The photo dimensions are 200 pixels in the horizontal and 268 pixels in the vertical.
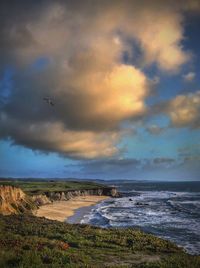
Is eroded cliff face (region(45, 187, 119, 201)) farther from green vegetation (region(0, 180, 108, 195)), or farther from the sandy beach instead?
the sandy beach

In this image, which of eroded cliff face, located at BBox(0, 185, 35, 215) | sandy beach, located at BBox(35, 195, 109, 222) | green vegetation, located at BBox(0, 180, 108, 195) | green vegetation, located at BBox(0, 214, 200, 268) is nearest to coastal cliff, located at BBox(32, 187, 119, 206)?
sandy beach, located at BBox(35, 195, 109, 222)

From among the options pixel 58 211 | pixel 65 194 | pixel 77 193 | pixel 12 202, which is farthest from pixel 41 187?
pixel 12 202

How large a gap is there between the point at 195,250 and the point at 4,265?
73.3 ft

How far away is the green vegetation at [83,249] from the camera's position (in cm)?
2105

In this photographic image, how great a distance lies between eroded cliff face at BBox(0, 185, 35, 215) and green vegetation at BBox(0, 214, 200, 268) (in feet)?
56.9

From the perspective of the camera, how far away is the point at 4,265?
18.9m

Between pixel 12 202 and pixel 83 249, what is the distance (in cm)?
3568

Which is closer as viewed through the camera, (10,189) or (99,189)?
(10,189)

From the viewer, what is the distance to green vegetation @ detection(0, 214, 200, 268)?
21.0m

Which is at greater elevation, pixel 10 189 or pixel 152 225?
pixel 10 189

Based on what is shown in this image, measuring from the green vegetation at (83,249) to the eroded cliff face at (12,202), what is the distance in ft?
56.9

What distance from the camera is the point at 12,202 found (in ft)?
196

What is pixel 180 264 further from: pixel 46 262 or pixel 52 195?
pixel 52 195

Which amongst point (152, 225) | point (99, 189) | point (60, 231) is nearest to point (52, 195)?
point (99, 189)
